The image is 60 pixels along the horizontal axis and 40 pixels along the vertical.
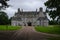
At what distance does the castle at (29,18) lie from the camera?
11269cm

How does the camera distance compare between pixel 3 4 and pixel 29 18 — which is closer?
pixel 3 4

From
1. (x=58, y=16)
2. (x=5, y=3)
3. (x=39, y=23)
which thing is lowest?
(x=39, y=23)

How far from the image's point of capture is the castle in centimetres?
11269

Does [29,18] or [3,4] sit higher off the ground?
[3,4]

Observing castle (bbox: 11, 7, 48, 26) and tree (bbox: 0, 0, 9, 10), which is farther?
castle (bbox: 11, 7, 48, 26)

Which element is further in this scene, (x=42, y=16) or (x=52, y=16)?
(x=42, y=16)

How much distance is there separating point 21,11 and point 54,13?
264 ft

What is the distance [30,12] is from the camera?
11750cm

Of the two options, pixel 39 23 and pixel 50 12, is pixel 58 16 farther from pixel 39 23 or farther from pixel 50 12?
pixel 39 23

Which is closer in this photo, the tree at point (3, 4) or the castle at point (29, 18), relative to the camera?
the tree at point (3, 4)

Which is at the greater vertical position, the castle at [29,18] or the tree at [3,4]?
the tree at [3,4]

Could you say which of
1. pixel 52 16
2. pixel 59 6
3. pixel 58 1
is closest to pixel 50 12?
pixel 52 16

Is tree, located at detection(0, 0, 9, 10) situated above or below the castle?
above

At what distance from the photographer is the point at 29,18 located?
379ft
